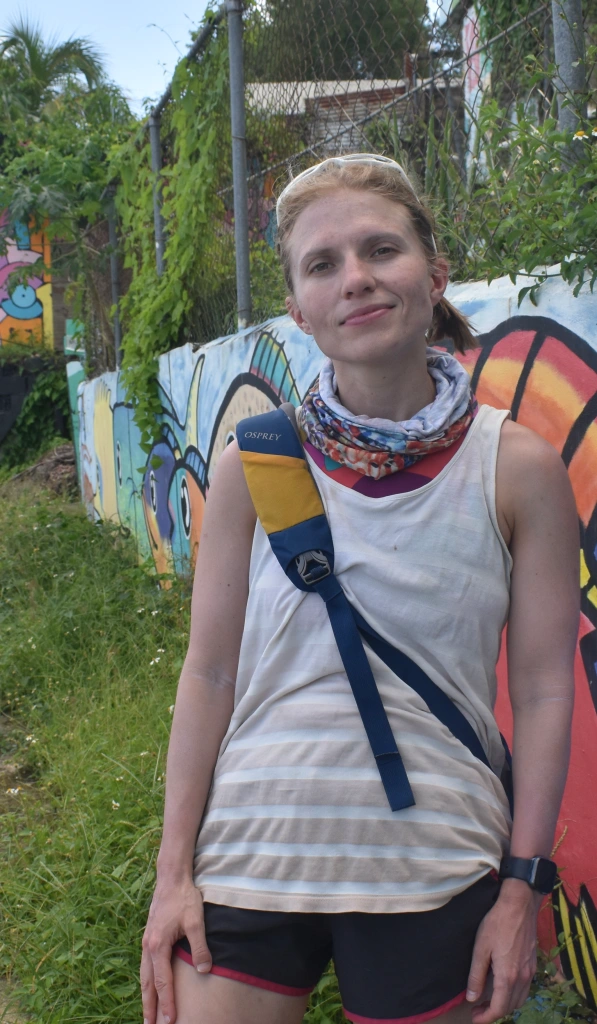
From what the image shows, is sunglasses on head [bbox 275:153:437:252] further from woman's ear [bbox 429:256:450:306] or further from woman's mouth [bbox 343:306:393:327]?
woman's mouth [bbox 343:306:393:327]

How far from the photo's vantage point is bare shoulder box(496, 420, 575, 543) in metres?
1.30

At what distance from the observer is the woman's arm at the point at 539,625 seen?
1.28 meters

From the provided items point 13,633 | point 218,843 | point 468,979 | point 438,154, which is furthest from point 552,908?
point 13,633

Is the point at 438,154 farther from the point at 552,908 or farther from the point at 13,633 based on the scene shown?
the point at 13,633

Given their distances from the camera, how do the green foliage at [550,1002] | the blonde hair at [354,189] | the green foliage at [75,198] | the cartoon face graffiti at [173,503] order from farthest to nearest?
1. the green foliage at [75,198]
2. the cartoon face graffiti at [173,503]
3. the green foliage at [550,1002]
4. the blonde hair at [354,189]

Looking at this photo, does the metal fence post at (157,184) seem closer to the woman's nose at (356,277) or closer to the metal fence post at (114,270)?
the metal fence post at (114,270)

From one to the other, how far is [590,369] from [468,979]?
1.39m

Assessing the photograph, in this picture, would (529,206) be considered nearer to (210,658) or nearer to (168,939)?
(210,658)

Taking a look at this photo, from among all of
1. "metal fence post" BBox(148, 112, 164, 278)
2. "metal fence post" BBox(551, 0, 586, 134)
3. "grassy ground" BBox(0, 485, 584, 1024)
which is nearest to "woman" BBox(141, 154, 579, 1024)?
"metal fence post" BBox(551, 0, 586, 134)

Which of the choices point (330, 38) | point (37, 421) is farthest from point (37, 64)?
point (330, 38)

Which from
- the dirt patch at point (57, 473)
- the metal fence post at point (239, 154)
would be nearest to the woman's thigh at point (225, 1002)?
the metal fence post at point (239, 154)

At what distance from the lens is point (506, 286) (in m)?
2.36

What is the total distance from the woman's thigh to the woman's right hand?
0.7 inches

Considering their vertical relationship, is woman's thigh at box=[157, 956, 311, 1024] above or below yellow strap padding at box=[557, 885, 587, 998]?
above
